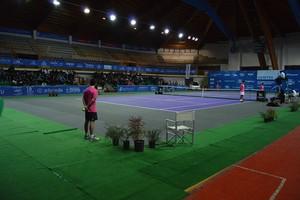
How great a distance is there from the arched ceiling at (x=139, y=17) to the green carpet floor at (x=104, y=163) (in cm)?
2388

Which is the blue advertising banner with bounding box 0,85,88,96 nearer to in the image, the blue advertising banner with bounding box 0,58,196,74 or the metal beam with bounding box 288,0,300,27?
the blue advertising banner with bounding box 0,58,196,74

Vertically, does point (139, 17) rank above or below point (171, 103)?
above

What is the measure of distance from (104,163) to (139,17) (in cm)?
3487

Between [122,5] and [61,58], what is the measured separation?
11784 mm

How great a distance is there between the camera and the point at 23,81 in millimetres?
28891

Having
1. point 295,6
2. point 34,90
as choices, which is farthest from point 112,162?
point 295,6

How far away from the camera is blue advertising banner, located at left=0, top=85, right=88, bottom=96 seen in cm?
2536

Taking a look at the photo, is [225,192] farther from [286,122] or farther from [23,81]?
[23,81]

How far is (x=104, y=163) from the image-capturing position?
596 cm

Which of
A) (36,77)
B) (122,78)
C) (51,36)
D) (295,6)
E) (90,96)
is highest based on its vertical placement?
(295,6)

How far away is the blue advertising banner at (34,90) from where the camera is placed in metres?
25.4

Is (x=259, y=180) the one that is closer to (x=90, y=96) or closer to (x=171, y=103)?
(x=90, y=96)

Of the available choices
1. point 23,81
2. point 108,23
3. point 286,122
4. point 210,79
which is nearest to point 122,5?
point 108,23

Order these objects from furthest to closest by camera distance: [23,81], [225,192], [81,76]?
[81,76], [23,81], [225,192]
